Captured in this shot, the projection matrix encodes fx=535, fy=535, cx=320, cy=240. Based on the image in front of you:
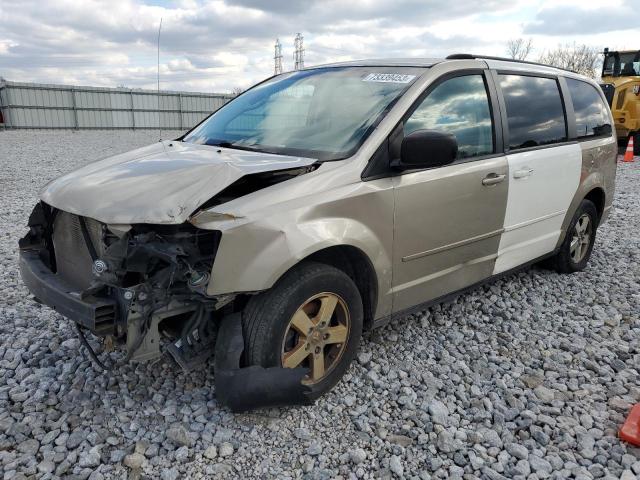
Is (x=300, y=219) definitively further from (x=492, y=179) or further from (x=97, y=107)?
(x=97, y=107)

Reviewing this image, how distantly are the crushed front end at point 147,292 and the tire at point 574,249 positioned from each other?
3.47 metres

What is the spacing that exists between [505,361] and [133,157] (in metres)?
2.66

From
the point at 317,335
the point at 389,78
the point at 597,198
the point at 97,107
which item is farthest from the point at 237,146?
the point at 97,107

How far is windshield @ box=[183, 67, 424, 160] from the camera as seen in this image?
10.2 ft

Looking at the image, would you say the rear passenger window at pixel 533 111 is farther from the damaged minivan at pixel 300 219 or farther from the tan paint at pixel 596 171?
the tan paint at pixel 596 171

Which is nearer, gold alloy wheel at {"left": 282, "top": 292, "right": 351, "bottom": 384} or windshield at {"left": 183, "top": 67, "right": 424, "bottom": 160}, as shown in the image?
gold alloy wheel at {"left": 282, "top": 292, "right": 351, "bottom": 384}

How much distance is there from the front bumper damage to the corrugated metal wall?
2526cm

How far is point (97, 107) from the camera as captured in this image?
2689 centimetres

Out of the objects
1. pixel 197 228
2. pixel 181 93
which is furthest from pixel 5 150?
pixel 197 228

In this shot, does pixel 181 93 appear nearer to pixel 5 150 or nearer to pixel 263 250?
pixel 5 150

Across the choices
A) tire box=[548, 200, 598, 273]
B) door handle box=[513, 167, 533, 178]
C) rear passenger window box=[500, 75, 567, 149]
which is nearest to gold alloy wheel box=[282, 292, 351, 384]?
door handle box=[513, 167, 533, 178]

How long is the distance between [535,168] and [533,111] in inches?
18.6

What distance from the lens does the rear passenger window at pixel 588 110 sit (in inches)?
184

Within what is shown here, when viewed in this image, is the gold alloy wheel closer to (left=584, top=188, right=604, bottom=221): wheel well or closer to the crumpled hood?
the crumpled hood
